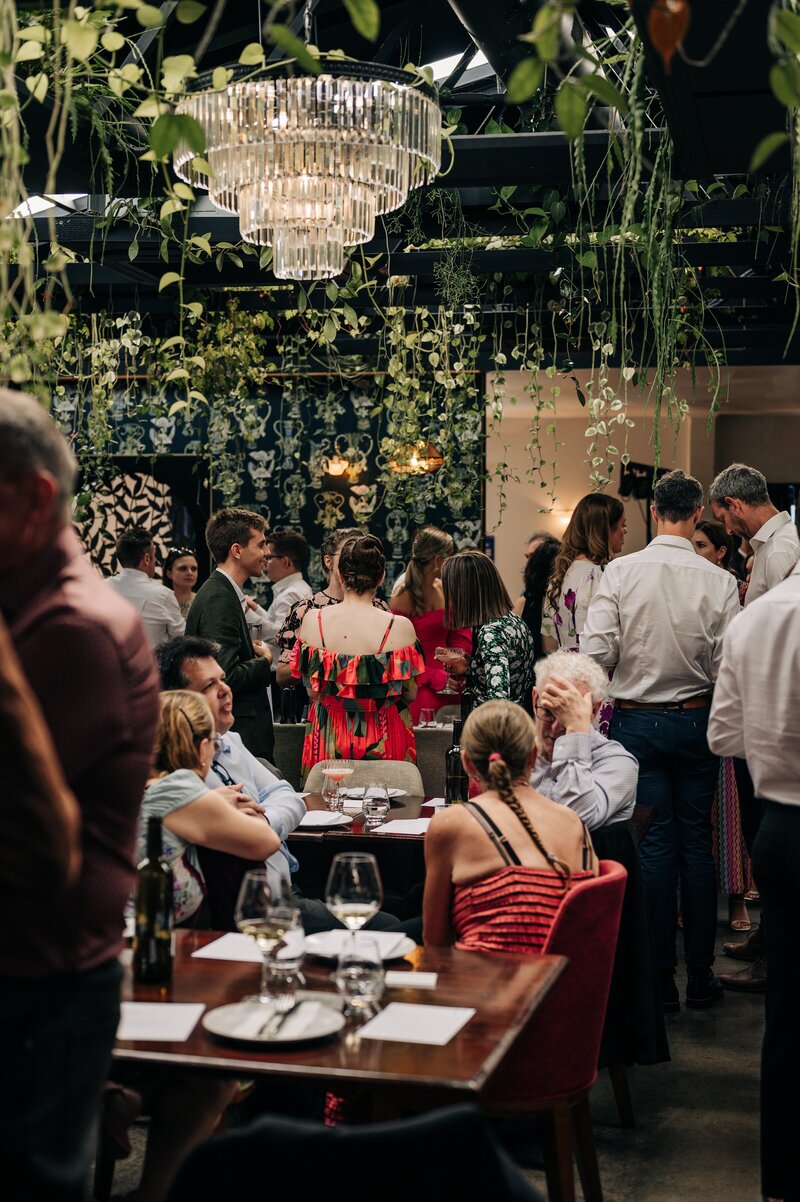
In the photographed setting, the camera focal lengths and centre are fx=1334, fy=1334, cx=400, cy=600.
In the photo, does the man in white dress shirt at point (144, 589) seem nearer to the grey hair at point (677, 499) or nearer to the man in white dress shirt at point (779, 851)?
the grey hair at point (677, 499)

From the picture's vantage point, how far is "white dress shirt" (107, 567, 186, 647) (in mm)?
7379

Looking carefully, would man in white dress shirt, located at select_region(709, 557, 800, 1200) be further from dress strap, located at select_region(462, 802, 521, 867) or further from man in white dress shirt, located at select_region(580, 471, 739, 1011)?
man in white dress shirt, located at select_region(580, 471, 739, 1011)

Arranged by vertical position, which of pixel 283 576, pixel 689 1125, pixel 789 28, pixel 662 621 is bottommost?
pixel 689 1125

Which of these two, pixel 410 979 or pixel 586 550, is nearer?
pixel 410 979

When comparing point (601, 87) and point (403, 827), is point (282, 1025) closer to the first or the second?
point (601, 87)

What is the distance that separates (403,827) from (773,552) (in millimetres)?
2090

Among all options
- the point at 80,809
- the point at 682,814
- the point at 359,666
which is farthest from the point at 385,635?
the point at 80,809

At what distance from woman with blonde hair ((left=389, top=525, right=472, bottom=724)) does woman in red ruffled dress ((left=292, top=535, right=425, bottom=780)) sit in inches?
36.2

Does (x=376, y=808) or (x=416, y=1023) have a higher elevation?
(x=416, y=1023)

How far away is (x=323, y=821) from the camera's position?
4395mm

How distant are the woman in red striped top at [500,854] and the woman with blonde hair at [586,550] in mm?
2883

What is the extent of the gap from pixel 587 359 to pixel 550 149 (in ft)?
21.1

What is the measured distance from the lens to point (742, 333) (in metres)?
9.63

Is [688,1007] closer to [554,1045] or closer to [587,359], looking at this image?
[554,1045]
